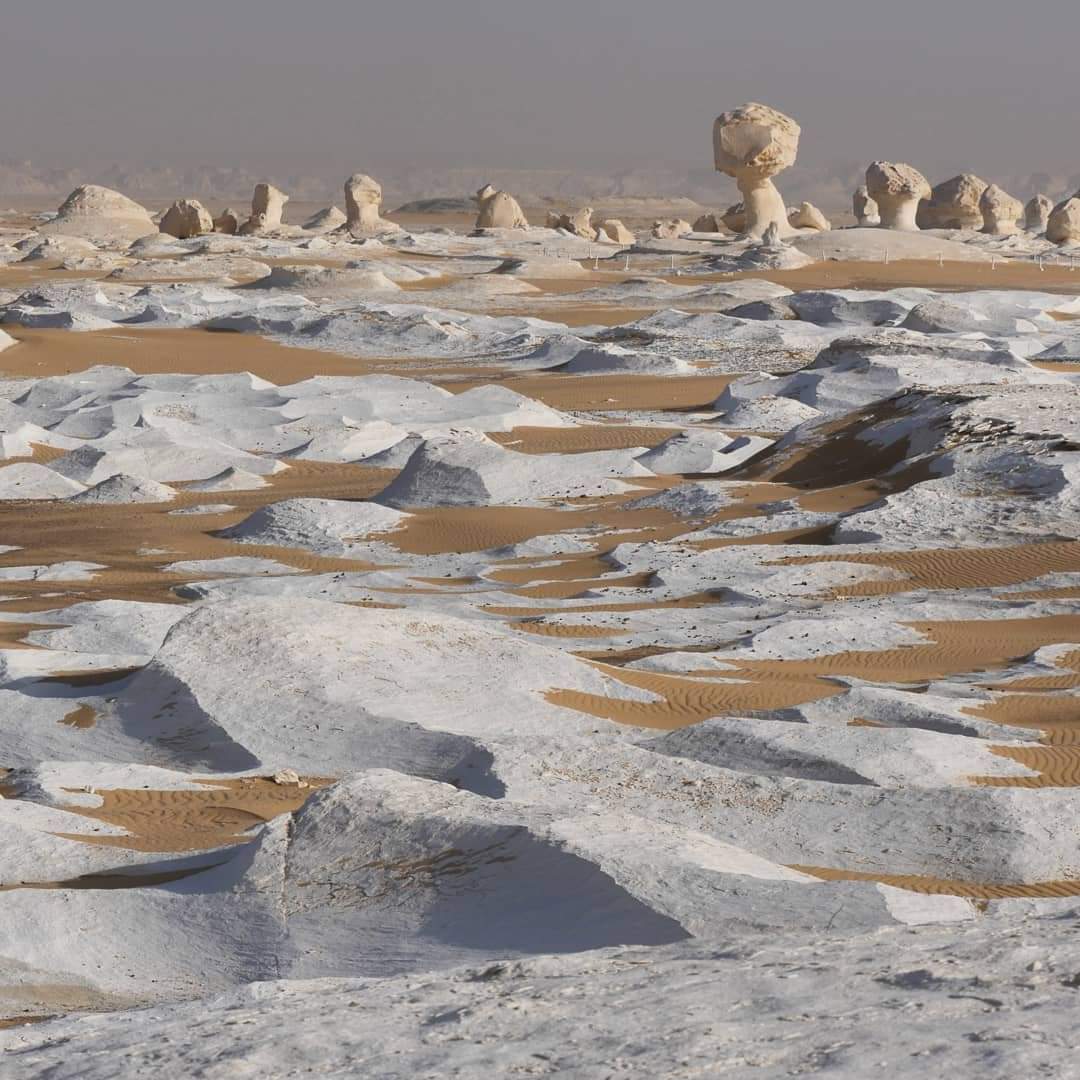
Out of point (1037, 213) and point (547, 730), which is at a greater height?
point (1037, 213)

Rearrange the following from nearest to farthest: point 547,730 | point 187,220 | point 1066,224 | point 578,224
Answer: point 547,730
point 187,220
point 1066,224
point 578,224

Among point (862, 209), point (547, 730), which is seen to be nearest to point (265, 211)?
point (862, 209)

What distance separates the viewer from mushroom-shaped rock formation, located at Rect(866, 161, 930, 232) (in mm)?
53000

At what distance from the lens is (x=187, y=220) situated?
58031 millimetres

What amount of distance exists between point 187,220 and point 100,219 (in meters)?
4.63

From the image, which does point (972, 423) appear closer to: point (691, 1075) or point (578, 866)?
point (578, 866)

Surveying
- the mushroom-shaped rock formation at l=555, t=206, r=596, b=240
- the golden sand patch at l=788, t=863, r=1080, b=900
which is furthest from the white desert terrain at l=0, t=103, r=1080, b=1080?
the mushroom-shaped rock formation at l=555, t=206, r=596, b=240

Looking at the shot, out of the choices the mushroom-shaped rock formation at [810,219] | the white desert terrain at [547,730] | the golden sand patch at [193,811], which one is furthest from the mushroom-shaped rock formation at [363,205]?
the golden sand patch at [193,811]

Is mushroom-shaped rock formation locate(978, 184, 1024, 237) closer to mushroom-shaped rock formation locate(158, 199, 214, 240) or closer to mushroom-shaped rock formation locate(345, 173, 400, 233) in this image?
mushroom-shaped rock formation locate(345, 173, 400, 233)

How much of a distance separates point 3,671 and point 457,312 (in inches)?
998

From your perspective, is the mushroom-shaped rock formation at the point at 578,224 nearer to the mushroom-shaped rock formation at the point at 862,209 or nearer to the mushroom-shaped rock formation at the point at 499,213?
the mushroom-shaped rock formation at the point at 499,213

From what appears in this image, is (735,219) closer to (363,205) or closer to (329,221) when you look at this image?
(363,205)

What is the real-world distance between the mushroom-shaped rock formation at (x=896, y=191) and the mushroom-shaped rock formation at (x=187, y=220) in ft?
73.9

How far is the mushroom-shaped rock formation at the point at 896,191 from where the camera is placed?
5300 centimetres
